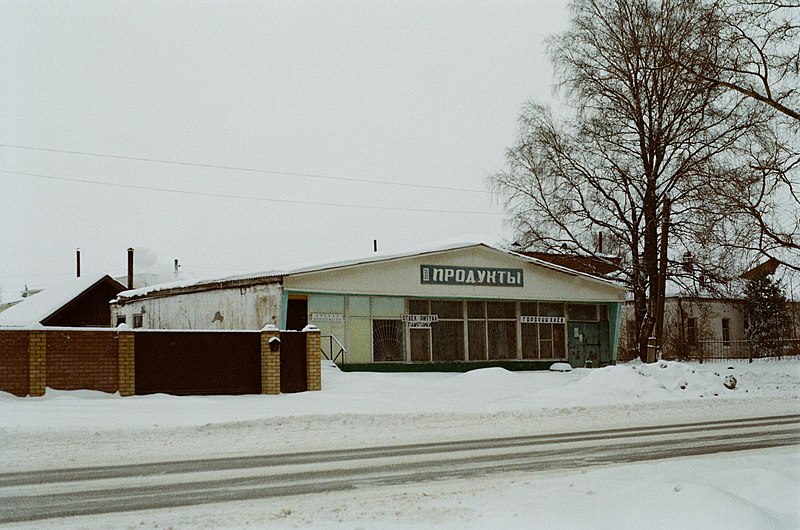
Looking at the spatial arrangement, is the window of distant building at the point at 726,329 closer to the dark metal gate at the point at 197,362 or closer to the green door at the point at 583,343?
the green door at the point at 583,343

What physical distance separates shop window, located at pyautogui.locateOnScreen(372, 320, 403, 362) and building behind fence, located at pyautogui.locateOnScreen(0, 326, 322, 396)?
605cm

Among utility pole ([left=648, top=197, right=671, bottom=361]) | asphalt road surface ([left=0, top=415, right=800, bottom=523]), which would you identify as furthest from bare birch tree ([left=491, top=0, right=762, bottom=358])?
asphalt road surface ([left=0, top=415, right=800, bottom=523])

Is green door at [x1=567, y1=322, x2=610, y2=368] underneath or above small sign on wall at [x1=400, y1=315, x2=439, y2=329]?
underneath

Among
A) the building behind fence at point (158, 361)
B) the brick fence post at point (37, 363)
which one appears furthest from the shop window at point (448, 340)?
the brick fence post at point (37, 363)

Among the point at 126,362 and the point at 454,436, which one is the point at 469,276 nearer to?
the point at 126,362

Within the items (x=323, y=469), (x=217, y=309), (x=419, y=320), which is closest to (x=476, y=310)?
(x=419, y=320)

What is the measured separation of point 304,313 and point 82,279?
81.4ft

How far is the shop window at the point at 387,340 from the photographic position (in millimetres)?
28234

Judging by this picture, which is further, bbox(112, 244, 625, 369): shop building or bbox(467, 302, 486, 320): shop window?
bbox(467, 302, 486, 320): shop window

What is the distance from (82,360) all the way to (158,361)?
1.79m

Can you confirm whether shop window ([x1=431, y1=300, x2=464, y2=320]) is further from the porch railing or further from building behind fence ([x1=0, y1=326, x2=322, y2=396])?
building behind fence ([x1=0, y1=326, x2=322, y2=396])

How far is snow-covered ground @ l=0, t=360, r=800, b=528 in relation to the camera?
24.0 ft

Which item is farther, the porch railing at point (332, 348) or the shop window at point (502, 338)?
the shop window at point (502, 338)

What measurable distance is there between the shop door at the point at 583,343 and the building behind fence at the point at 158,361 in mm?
14396
